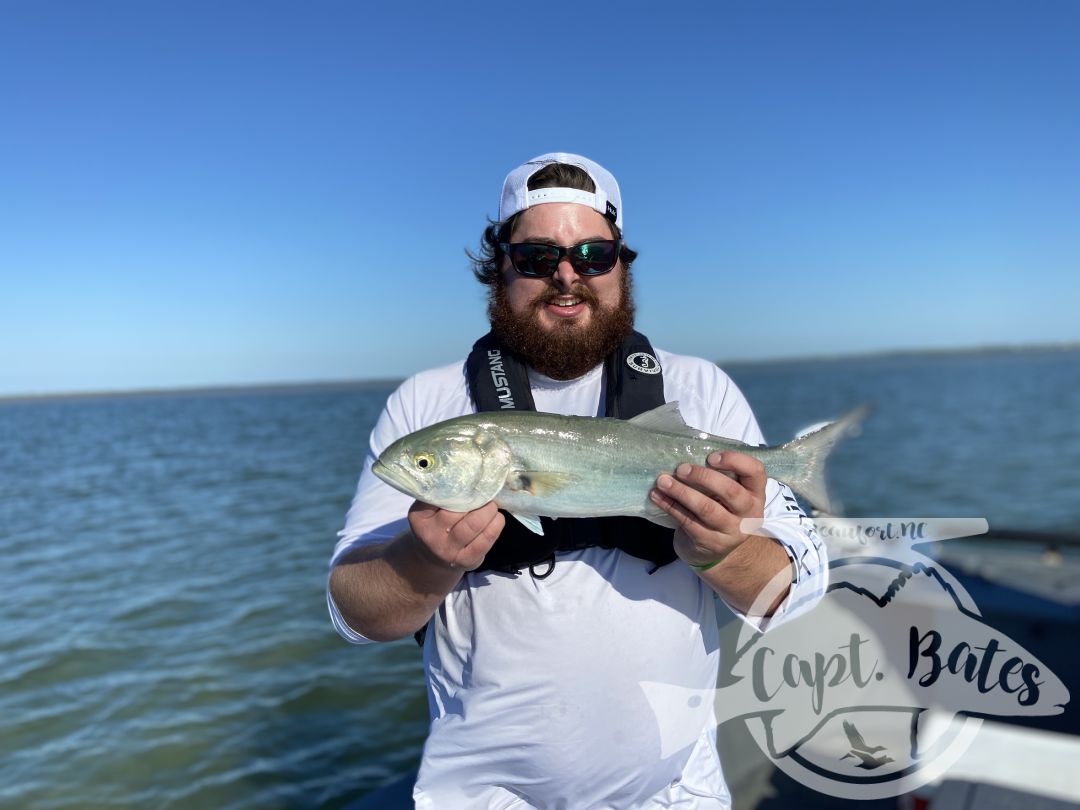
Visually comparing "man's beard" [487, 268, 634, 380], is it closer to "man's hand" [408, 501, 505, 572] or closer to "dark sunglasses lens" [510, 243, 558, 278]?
"dark sunglasses lens" [510, 243, 558, 278]

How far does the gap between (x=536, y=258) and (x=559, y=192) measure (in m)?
0.37

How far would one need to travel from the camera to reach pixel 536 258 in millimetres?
3627

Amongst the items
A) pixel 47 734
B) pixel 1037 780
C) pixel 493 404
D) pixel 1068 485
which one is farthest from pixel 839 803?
pixel 1068 485

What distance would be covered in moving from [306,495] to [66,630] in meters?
11.8

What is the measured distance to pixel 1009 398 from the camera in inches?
2468

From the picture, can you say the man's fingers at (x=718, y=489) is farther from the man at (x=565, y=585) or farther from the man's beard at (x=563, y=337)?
the man's beard at (x=563, y=337)

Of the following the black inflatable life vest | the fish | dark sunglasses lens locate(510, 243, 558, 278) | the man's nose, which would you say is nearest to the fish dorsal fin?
the fish

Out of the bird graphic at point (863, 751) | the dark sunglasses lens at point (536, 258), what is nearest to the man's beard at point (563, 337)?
the dark sunglasses lens at point (536, 258)

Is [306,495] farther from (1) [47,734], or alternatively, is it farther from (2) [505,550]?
(2) [505,550]

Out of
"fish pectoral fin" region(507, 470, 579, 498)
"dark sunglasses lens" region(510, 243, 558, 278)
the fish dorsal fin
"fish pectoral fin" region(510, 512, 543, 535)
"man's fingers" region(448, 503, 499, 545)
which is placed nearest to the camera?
"man's fingers" region(448, 503, 499, 545)

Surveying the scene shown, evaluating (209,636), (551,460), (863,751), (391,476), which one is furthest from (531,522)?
(209,636)

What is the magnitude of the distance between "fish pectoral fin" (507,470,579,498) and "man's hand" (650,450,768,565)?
1.38 ft

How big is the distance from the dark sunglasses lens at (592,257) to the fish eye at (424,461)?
126 cm

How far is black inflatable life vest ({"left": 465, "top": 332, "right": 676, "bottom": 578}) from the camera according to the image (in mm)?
3270
